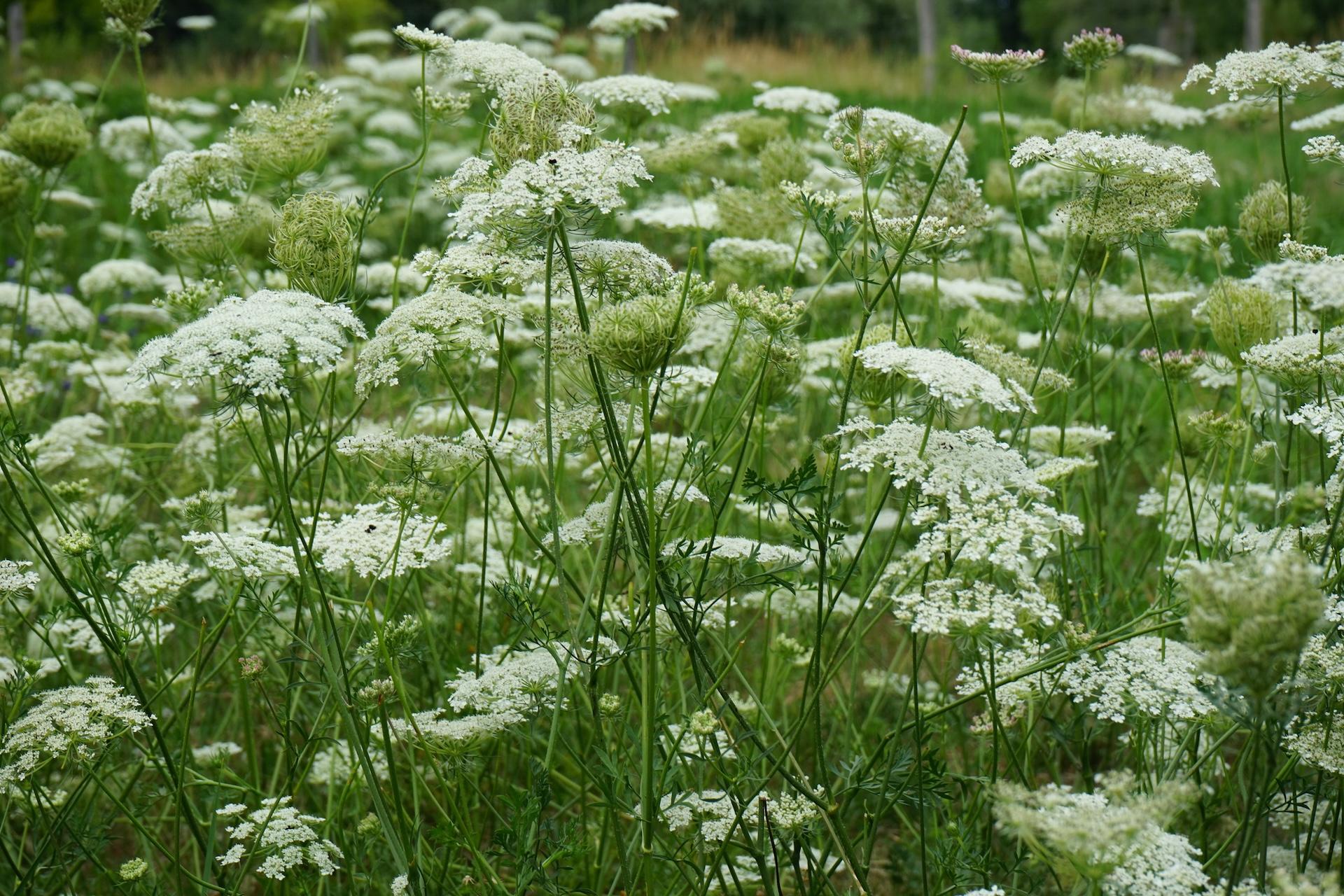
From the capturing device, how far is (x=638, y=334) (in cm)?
223

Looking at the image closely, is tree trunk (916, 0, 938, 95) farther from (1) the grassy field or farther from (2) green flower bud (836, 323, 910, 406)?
(2) green flower bud (836, 323, 910, 406)

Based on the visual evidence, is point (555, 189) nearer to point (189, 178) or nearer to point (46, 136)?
point (189, 178)

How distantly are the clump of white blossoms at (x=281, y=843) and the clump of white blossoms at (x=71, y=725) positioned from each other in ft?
1.13

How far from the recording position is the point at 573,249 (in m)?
2.66

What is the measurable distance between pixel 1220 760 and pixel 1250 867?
272mm

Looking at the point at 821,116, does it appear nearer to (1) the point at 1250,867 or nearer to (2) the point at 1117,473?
(2) the point at 1117,473

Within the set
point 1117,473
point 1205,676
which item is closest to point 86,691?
point 1205,676

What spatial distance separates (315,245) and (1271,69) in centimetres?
252

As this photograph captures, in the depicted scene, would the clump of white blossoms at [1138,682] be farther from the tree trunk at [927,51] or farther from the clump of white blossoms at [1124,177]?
the tree trunk at [927,51]

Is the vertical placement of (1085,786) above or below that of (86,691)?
below

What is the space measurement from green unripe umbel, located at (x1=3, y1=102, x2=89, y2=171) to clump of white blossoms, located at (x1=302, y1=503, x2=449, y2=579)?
7.80 feet

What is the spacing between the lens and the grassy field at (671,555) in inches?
90.6

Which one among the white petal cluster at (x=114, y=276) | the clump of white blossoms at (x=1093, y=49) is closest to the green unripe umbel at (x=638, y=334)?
the clump of white blossoms at (x=1093, y=49)

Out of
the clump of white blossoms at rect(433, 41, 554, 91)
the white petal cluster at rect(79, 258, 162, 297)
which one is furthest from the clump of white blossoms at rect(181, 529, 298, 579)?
the white petal cluster at rect(79, 258, 162, 297)
